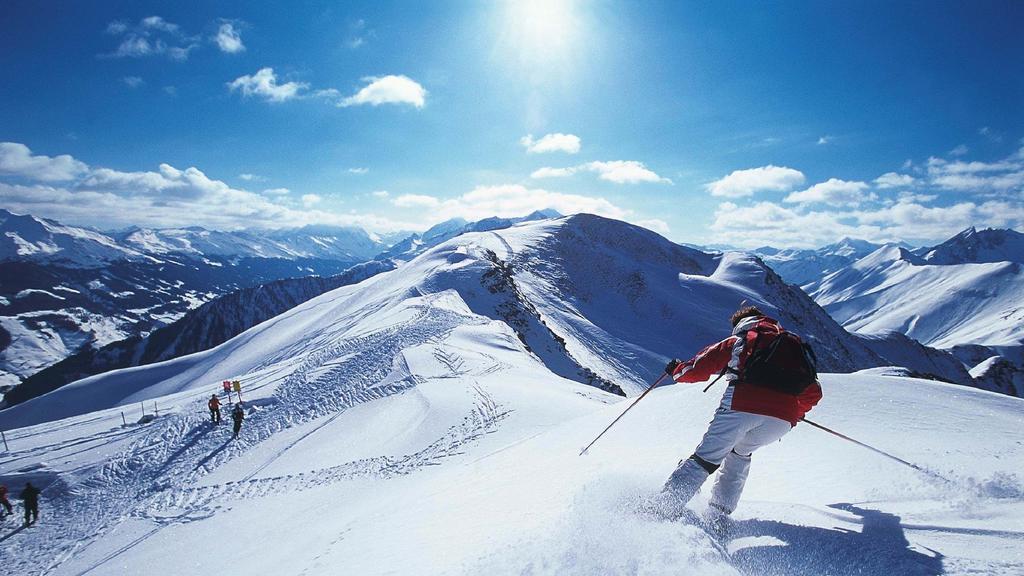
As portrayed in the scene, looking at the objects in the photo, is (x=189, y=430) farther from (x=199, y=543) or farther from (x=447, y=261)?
(x=447, y=261)

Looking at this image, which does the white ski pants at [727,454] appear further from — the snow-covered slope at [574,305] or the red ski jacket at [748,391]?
the snow-covered slope at [574,305]

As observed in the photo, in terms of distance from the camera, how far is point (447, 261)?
70812 mm

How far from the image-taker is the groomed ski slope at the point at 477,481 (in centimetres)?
416

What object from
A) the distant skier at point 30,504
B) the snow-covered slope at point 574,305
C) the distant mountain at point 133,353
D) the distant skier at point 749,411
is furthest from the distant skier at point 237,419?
the distant mountain at point 133,353

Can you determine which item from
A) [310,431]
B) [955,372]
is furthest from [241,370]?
[955,372]

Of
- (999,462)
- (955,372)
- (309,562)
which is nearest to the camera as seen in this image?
(999,462)

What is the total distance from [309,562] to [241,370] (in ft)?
134

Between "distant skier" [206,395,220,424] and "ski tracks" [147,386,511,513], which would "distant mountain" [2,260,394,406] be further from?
"ski tracks" [147,386,511,513]

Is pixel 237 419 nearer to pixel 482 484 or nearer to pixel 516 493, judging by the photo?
pixel 482 484

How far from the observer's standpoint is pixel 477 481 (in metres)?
9.82

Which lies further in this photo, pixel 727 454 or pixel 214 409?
pixel 214 409

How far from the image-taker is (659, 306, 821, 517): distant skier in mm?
4734

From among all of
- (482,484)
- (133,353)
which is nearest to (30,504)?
(482,484)

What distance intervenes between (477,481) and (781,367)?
722 centimetres
